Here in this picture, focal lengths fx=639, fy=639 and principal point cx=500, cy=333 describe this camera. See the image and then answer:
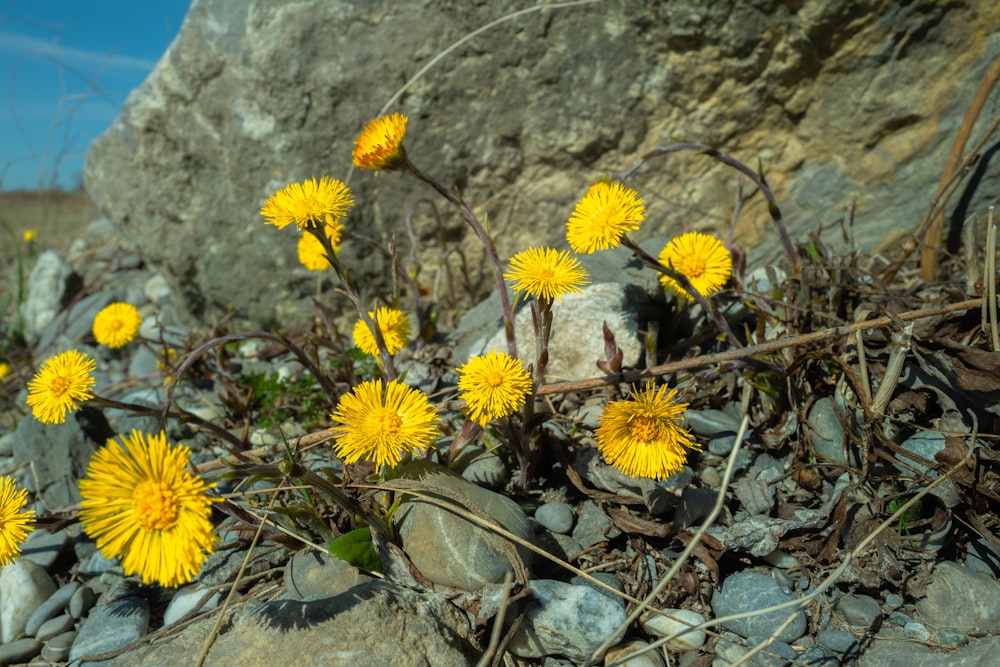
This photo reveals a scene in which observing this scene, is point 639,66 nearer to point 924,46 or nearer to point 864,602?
point 924,46

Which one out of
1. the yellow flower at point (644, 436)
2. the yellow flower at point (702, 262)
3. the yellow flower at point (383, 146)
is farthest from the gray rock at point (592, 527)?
the yellow flower at point (383, 146)

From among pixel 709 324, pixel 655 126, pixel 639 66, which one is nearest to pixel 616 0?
pixel 639 66

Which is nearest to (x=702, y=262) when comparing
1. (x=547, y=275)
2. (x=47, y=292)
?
(x=547, y=275)

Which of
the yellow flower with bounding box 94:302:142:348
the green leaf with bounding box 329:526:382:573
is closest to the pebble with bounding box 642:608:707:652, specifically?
the green leaf with bounding box 329:526:382:573

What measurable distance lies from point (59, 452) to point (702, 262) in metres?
2.23

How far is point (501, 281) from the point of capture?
1.85 metres

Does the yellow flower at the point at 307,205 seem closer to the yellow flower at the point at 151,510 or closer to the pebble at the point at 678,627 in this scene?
the yellow flower at the point at 151,510

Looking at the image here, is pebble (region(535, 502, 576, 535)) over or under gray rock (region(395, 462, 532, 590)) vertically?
under

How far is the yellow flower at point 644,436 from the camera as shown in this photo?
57.3 inches

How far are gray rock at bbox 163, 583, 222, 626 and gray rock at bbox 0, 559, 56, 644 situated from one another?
448 millimetres

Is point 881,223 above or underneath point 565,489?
above

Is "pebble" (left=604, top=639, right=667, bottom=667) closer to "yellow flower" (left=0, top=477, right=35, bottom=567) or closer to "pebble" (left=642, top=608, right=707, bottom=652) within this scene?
"pebble" (left=642, top=608, right=707, bottom=652)

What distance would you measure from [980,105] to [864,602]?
6.30 ft

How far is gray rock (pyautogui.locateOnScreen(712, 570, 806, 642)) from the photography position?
4.82ft
